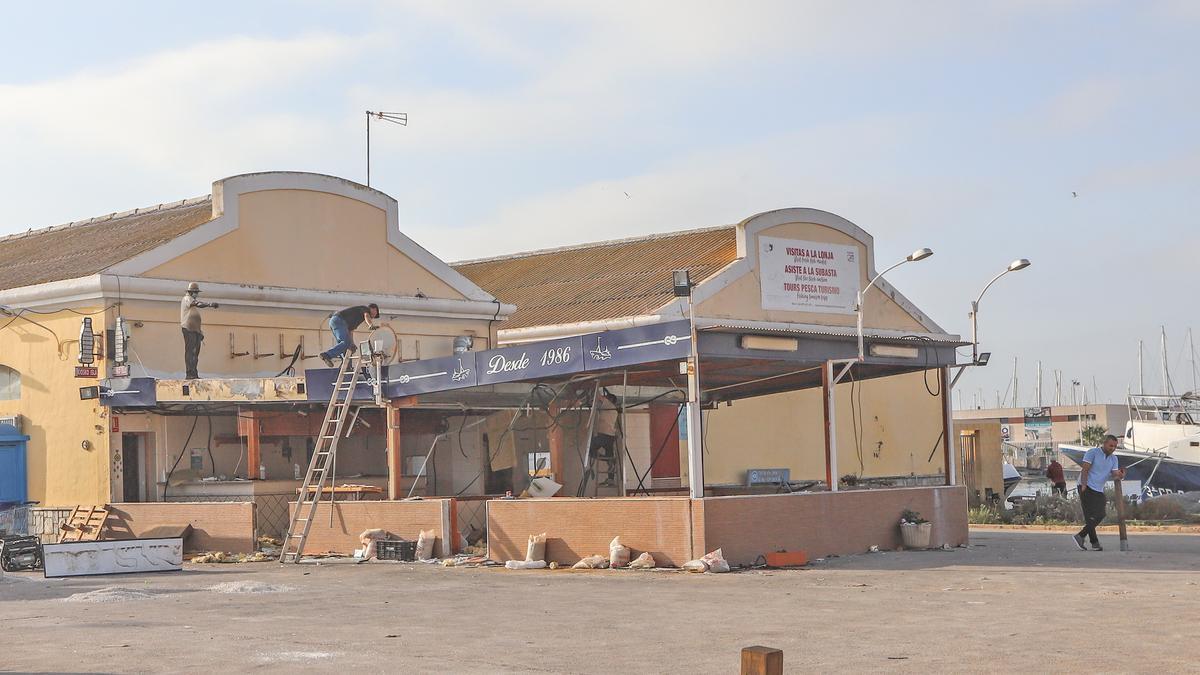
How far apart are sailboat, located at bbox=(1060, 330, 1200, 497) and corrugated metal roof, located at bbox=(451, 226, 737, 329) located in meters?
25.2

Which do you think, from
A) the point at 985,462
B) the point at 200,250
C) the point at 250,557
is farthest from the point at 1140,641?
the point at 985,462

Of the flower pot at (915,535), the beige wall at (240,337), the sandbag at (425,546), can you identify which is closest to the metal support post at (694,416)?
the flower pot at (915,535)

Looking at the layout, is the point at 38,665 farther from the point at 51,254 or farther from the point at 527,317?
the point at 527,317

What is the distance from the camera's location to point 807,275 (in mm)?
37875

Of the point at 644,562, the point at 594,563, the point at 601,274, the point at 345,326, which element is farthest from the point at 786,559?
the point at 601,274

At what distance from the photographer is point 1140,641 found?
37.4 ft

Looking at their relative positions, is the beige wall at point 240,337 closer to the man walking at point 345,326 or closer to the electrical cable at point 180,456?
the electrical cable at point 180,456

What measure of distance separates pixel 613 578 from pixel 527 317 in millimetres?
20825

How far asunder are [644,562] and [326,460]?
7.39 metres

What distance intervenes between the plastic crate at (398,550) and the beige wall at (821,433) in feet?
39.5

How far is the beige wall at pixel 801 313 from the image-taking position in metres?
35.8

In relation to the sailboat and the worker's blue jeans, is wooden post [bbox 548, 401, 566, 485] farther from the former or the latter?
the sailboat

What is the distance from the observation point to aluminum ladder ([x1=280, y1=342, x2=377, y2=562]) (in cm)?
2394

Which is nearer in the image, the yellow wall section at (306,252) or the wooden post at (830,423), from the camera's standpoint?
the wooden post at (830,423)
